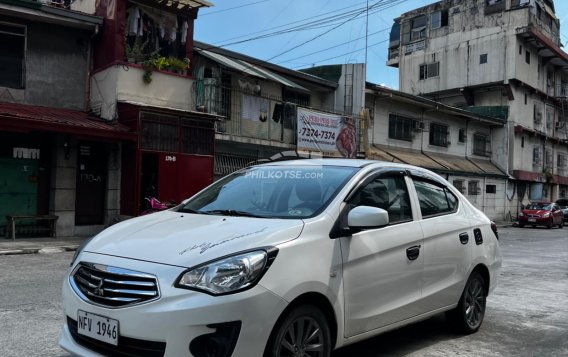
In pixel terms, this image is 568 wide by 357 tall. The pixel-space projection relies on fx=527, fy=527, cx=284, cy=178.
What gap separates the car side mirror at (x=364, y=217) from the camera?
3.86 meters

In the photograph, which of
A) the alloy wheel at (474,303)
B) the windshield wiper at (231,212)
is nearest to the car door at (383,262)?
the windshield wiper at (231,212)

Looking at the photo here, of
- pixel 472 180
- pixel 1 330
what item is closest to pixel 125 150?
pixel 1 330

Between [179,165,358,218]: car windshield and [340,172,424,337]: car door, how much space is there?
24cm

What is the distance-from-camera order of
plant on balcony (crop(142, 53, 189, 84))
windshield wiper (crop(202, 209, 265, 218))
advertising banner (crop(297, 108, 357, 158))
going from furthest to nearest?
advertising banner (crop(297, 108, 357, 158)) → plant on balcony (crop(142, 53, 189, 84)) → windshield wiper (crop(202, 209, 265, 218))

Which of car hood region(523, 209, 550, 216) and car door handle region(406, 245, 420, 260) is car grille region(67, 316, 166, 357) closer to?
car door handle region(406, 245, 420, 260)

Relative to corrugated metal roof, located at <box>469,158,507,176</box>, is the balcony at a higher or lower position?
higher

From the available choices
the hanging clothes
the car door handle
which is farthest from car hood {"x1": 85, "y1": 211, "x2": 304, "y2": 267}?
the hanging clothes

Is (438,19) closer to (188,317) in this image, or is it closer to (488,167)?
(488,167)

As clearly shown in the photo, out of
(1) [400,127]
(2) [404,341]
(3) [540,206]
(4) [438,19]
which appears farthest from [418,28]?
(2) [404,341]

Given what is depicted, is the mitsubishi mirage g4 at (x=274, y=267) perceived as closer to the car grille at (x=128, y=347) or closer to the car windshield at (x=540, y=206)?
the car grille at (x=128, y=347)

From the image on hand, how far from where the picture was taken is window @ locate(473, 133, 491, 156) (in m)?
34.9

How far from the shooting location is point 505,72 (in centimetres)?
3609

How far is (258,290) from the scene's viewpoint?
3.18m

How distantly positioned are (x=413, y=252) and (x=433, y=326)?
1735 mm
